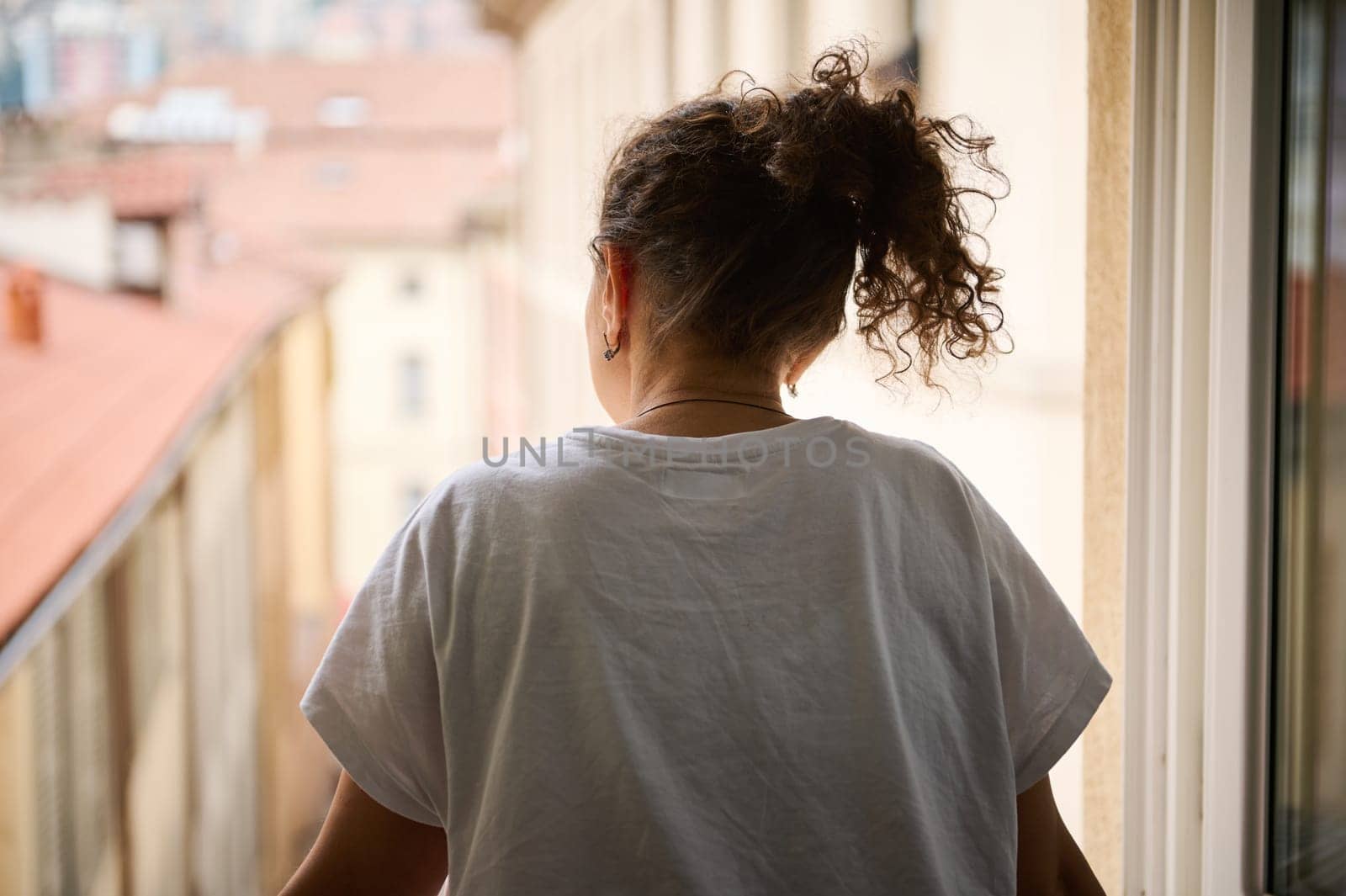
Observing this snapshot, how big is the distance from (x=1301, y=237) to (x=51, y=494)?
344cm

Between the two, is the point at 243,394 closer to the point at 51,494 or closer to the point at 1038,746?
the point at 51,494

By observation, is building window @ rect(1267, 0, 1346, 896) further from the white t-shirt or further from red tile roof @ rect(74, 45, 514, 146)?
red tile roof @ rect(74, 45, 514, 146)

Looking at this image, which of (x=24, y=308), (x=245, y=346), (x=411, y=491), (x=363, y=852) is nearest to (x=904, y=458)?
(x=363, y=852)

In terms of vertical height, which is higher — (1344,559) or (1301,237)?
(1301,237)

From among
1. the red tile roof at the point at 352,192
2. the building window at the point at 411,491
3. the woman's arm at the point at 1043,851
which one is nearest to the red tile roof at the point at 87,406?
the woman's arm at the point at 1043,851

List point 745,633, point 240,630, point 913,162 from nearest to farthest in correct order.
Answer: point 745,633 → point 913,162 → point 240,630

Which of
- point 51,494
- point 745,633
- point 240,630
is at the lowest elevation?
point 240,630

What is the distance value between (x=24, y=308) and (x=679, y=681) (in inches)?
196

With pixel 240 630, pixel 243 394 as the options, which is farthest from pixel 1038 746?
pixel 240 630

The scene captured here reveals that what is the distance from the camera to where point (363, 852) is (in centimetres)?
68

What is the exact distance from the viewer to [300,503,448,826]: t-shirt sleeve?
2.10ft

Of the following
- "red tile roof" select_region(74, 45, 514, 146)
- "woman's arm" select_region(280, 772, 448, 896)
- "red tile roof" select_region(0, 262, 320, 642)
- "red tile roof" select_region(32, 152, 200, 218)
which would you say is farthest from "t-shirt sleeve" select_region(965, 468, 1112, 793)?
"red tile roof" select_region(74, 45, 514, 146)

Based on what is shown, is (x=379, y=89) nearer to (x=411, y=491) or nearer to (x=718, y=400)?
(x=411, y=491)

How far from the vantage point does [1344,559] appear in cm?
99
